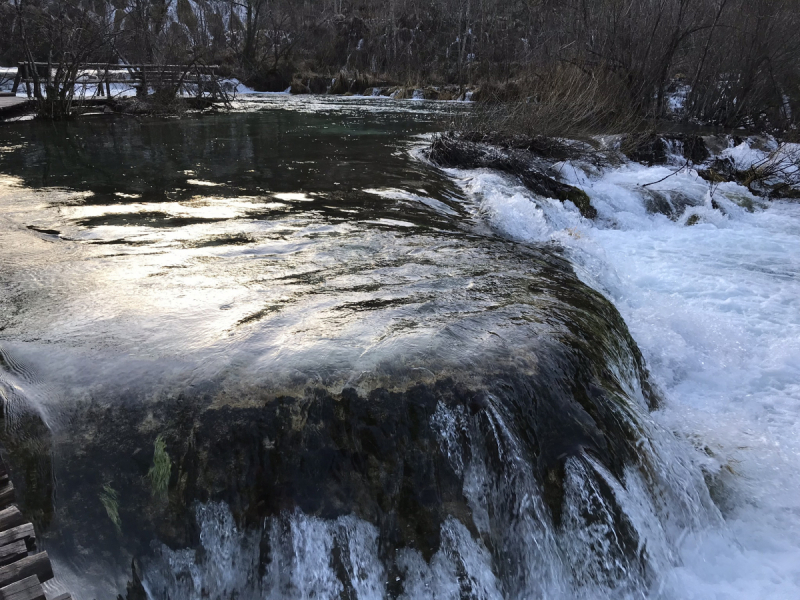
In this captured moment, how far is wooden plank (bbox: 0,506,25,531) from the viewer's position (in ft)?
6.72

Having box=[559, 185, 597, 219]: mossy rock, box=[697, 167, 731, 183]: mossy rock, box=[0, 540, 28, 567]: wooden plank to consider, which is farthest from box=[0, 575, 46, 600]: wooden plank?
box=[697, 167, 731, 183]: mossy rock

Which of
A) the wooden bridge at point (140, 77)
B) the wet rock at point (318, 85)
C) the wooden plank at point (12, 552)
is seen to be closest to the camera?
the wooden plank at point (12, 552)

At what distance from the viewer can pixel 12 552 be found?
6.38 feet

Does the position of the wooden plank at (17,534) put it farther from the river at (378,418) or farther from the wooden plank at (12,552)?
the river at (378,418)

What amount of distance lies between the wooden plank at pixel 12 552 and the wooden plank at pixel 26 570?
3cm

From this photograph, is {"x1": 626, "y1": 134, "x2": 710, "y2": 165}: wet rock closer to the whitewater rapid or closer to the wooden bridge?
the whitewater rapid

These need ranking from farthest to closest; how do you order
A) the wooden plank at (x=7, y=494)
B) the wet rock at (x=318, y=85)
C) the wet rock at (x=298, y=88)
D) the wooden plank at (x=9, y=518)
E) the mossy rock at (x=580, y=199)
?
the wet rock at (x=318, y=85) → the wet rock at (x=298, y=88) → the mossy rock at (x=580, y=199) → the wooden plank at (x=7, y=494) → the wooden plank at (x=9, y=518)

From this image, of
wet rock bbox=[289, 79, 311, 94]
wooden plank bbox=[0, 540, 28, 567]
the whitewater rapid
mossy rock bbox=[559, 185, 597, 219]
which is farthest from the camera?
wet rock bbox=[289, 79, 311, 94]

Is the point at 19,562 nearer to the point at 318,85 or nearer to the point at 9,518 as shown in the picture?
the point at 9,518

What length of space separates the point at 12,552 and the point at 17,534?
0.22 ft

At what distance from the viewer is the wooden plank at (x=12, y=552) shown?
1.92m

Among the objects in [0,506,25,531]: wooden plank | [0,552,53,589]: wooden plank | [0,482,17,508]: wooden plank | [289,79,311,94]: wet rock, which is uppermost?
[289,79,311,94]: wet rock

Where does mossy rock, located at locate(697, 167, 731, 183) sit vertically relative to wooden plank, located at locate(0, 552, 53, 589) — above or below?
above

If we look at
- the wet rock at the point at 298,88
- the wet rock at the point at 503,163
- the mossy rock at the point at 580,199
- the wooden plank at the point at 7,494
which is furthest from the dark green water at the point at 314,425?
the wet rock at the point at 298,88
